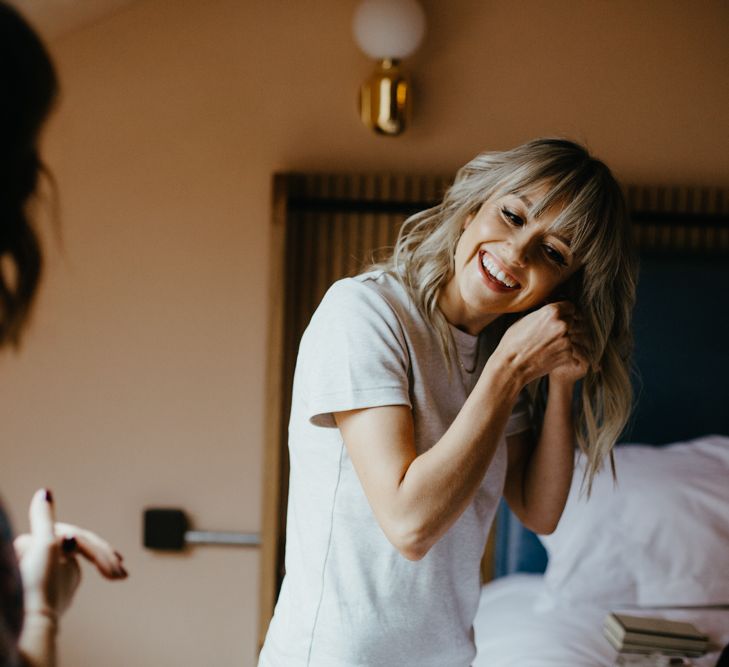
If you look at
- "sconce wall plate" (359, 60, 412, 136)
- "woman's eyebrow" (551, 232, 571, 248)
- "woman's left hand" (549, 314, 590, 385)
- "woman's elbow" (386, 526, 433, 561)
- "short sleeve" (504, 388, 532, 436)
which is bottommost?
"woman's elbow" (386, 526, 433, 561)

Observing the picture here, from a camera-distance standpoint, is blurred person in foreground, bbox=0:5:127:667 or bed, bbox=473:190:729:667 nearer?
blurred person in foreground, bbox=0:5:127:667

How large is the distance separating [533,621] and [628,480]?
446 mm

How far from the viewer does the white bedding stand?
1.79 meters

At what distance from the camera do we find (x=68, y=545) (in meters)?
0.88

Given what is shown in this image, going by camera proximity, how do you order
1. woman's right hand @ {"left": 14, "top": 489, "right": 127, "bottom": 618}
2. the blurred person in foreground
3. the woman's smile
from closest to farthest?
the blurred person in foreground, woman's right hand @ {"left": 14, "top": 489, "right": 127, "bottom": 618}, the woman's smile

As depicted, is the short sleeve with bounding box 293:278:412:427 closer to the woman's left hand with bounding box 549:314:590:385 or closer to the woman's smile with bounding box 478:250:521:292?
the woman's smile with bounding box 478:250:521:292

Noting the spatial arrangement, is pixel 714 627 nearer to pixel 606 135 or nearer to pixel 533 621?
pixel 533 621

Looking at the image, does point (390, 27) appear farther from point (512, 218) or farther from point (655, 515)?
point (655, 515)

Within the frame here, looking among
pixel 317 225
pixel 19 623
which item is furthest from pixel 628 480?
pixel 19 623

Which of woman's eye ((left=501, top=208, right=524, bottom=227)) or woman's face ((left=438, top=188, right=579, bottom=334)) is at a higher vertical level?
woman's eye ((left=501, top=208, right=524, bottom=227))

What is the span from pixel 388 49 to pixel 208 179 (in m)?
0.65

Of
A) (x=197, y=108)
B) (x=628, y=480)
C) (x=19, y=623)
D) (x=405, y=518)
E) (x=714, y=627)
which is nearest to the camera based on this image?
(x=19, y=623)

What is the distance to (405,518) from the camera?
1027 mm

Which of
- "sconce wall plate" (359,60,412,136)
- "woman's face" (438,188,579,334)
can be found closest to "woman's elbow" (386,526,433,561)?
"woman's face" (438,188,579,334)
